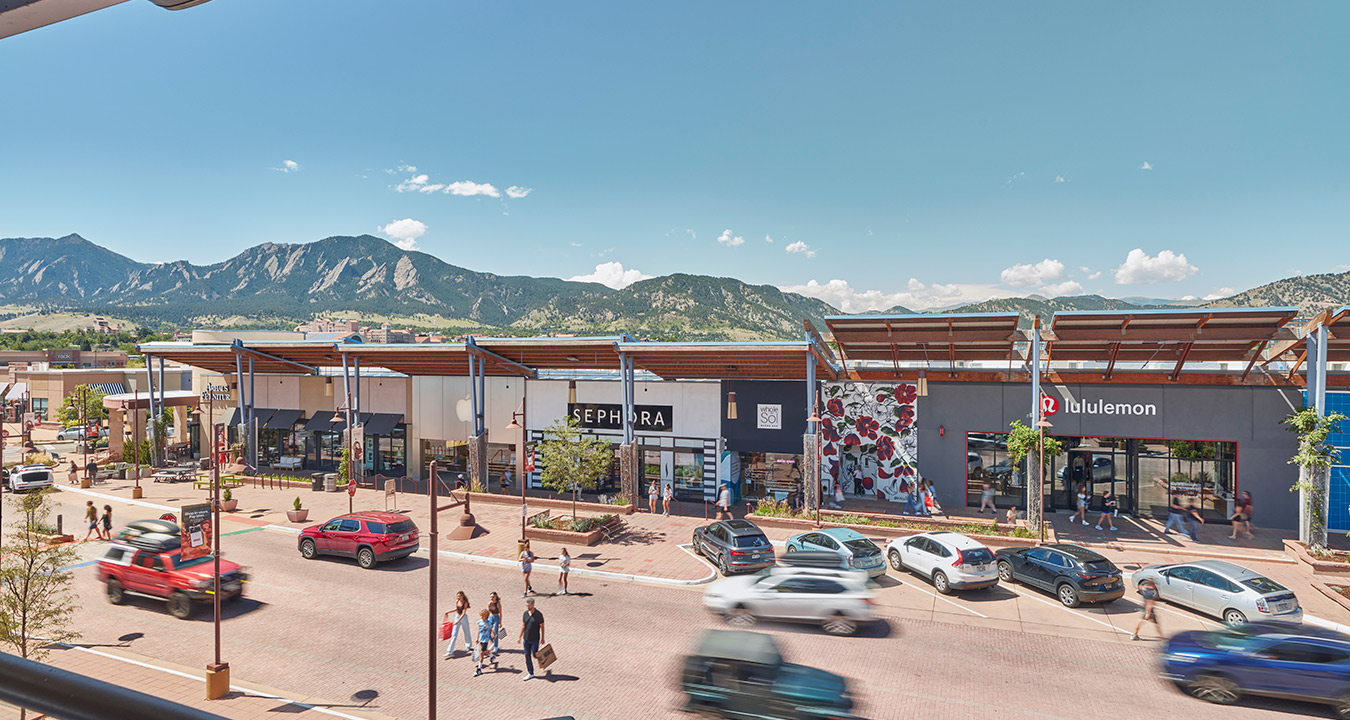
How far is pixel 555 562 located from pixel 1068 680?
51.3 ft

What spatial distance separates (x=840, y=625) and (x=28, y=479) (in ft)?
139

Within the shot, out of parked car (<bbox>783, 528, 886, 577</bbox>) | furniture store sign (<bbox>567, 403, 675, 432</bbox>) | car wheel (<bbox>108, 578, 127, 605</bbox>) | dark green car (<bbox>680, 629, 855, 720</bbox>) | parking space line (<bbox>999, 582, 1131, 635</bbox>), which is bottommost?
parking space line (<bbox>999, 582, 1131, 635</bbox>)

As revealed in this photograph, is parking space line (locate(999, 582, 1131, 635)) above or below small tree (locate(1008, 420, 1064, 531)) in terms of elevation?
below

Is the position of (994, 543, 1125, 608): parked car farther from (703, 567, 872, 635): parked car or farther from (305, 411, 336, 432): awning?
(305, 411, 336, 432): awning

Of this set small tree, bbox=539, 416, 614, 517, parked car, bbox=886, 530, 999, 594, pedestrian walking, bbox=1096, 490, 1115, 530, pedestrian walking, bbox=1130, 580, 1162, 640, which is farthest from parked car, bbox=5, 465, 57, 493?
pedestrian walking, bbox=1096, 490, 1115, 530

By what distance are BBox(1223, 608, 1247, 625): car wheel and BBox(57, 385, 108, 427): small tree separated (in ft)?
253

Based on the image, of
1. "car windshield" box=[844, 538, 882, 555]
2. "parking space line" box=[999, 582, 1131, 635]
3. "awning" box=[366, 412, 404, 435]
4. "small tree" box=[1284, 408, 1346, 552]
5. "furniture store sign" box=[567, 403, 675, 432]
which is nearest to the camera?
"parking space line" box=[999, 582, 1131, 635]

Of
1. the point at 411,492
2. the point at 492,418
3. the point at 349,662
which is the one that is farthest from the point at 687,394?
the point at 349,662

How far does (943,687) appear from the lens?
13625 mm

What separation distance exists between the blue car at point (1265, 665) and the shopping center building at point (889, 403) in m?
13.8

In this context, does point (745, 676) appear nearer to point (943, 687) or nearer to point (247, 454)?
point (943, 687)

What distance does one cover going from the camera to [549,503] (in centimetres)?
3216

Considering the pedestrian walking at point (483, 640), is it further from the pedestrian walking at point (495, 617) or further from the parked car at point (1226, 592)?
the parked car at point (1226, 592)

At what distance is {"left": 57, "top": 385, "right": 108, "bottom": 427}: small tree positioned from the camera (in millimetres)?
61656
